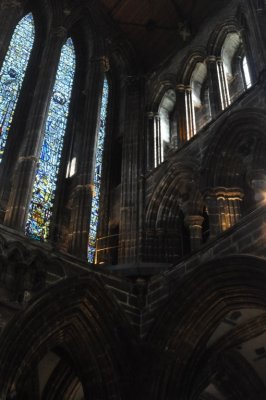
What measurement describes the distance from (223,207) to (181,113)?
4.74 m

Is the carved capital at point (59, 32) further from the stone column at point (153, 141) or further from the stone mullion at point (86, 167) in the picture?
the stone column at point (153, 141)

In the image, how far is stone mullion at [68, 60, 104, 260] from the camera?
46.1 ft

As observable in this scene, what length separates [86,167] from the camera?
15.5m

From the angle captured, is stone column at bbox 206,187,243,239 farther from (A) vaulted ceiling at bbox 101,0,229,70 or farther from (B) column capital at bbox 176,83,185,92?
(A) vaulted ceiling at bbox 101,0,229,70

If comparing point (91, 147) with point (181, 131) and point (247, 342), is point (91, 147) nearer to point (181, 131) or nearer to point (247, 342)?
point (181, 131)

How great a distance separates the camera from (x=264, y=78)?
13.6 metres

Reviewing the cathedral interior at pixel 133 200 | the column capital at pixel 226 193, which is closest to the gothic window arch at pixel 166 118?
the cathedral interior at pixel 133 200

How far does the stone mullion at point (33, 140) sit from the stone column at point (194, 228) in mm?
3931

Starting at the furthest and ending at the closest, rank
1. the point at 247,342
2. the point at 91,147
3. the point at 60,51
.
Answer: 1. the point at 60,51
2. the point at 91,147
3. the point at 247,342

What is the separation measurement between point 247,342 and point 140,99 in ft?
29.0

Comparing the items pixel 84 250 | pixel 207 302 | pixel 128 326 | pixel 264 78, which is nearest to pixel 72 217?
pixel 84 250

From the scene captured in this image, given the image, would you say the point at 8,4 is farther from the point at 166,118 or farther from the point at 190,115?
the point at 190,115

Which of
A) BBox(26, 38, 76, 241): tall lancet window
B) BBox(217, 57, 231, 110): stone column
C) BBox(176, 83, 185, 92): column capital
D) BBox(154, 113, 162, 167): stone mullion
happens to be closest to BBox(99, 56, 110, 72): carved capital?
BBox(26, 38, 76, 241): tall lancet window

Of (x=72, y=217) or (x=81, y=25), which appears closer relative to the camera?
(x=72, y=217)
